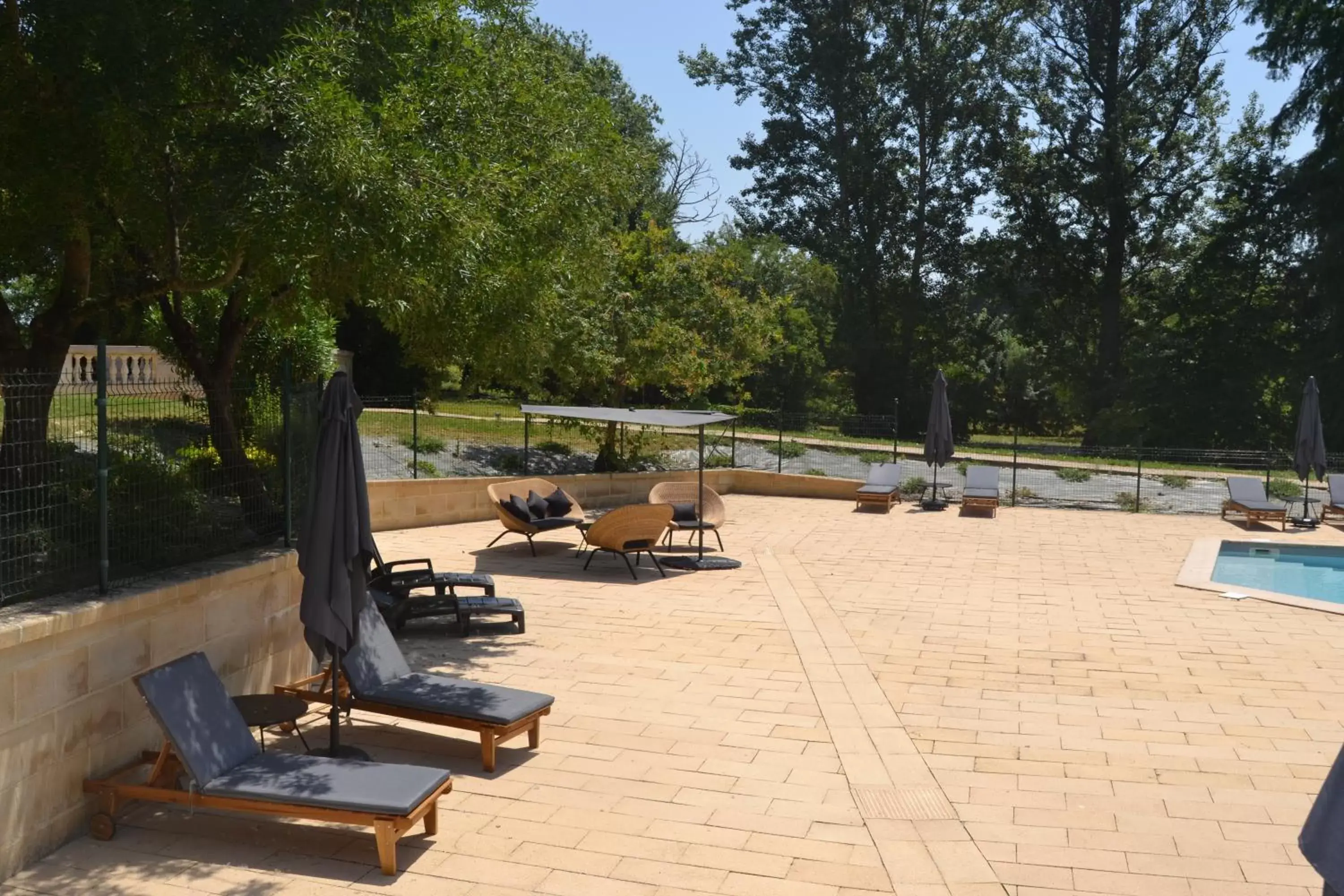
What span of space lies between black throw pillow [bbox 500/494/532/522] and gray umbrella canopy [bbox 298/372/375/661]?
7.73 meters

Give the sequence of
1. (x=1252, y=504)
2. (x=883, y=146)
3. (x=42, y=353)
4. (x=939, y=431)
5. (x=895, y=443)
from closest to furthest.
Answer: (x=42, y=353) < (x=1252, y=504) < (x=939, y=431) < (x=895, y=443) < (x=883, y=146)

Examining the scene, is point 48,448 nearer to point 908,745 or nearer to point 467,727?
point 467,727

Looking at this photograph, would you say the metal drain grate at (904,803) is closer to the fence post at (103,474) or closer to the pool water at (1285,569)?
the fence post at (103,474)

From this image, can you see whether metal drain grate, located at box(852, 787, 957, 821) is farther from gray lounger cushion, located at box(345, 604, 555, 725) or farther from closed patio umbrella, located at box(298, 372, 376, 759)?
closed patio umbrella, located at box(298, 372, 376, 759)

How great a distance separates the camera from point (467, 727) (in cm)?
710

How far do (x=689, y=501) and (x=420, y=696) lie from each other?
366 inches

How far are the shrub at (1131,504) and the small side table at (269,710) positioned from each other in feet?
59.9

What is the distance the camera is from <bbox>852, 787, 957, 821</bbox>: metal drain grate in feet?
21.2

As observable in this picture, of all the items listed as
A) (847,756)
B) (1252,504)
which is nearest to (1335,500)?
(1252,504)

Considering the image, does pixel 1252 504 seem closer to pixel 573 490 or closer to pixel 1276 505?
pixel 1276 505

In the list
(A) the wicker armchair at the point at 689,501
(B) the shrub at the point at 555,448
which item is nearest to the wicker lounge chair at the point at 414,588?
(A) the wicker armchair at the point at 689,501

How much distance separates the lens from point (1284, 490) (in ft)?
73.7

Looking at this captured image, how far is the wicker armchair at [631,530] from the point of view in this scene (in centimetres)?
1365

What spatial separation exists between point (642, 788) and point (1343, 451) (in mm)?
33779
